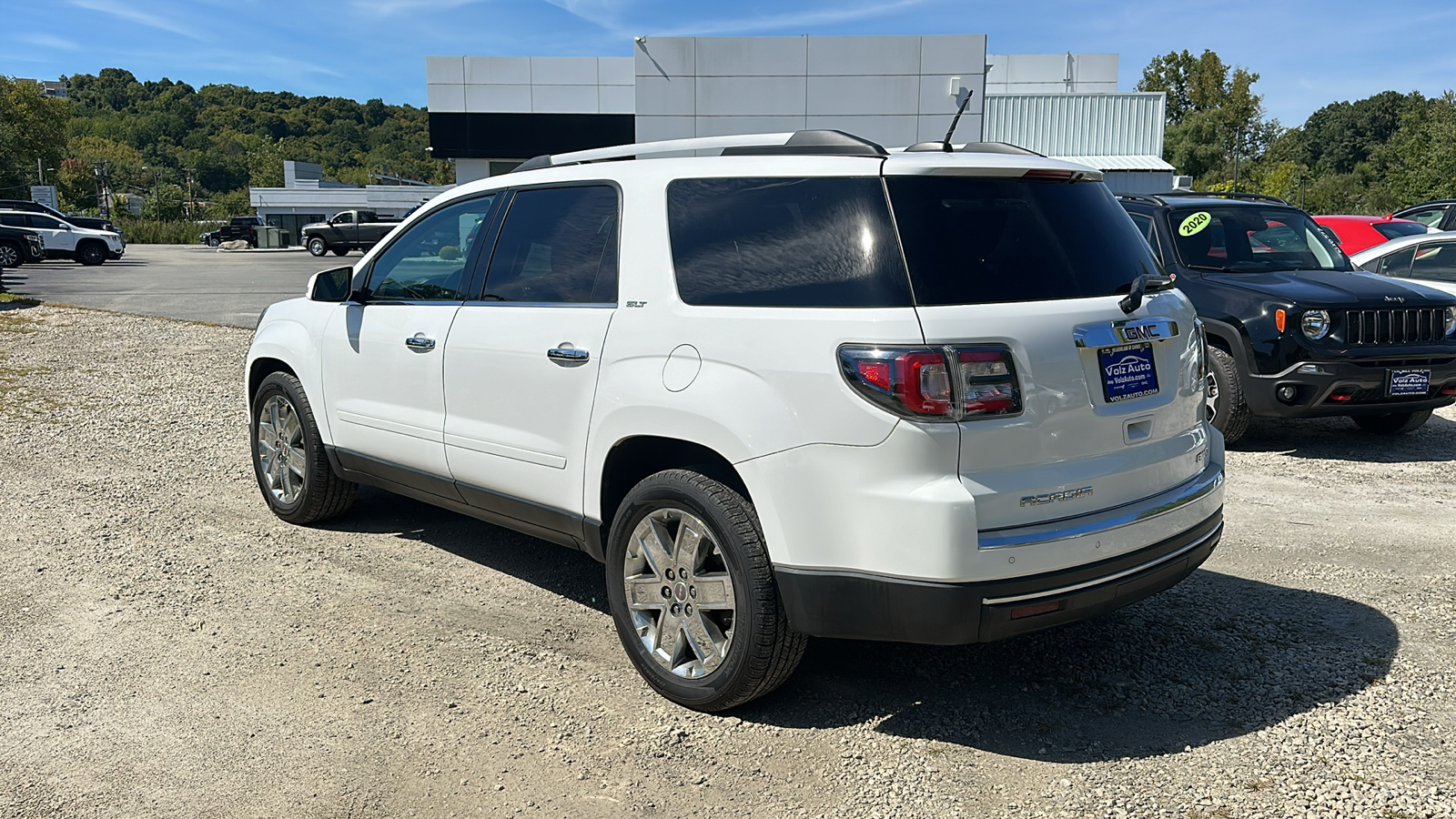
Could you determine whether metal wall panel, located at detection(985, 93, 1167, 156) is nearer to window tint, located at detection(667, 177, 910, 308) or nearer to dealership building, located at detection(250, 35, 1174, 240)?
dealership building, located at detection(250, 35, 1174, 240)

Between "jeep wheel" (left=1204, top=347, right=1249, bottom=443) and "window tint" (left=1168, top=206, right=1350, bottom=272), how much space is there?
98 centimetres

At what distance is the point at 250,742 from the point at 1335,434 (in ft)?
27.1

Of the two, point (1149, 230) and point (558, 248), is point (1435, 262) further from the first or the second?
point (558, 248)

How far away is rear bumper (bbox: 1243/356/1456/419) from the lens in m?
7.34

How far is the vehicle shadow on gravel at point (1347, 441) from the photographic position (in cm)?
774

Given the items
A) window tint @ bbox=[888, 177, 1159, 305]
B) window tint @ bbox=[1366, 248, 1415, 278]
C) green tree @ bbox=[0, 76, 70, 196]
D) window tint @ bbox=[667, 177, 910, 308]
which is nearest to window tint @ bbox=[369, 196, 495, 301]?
window tint @ bbox=[667, 177, 910, 308]

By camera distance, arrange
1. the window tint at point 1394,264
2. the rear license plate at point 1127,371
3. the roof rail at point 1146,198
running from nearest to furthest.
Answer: the rear license plate at point 1127,371
the roof rail at point 1146,198
the window tint at point 1394,264

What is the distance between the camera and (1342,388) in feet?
24.1

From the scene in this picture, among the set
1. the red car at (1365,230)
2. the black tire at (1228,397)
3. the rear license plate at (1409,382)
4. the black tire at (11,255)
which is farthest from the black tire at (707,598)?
the black tire at (11,255)

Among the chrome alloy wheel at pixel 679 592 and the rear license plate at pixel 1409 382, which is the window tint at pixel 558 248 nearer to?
the chrome alloy wheel at pixel 679 592

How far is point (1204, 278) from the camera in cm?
814

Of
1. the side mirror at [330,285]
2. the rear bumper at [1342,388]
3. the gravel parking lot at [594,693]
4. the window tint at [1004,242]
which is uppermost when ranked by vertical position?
the window tint at [1004,242]

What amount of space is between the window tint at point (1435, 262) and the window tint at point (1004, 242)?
28.6ft

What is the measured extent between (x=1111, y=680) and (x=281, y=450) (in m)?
4.40
